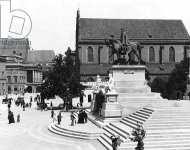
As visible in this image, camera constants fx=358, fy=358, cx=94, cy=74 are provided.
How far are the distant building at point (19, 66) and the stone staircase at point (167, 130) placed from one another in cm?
8069

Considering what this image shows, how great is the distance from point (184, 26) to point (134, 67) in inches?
2542

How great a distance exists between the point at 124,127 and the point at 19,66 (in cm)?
9801

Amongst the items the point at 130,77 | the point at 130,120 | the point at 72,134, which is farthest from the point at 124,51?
the point at 72,134

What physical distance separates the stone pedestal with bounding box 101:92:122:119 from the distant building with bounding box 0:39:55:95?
247ft

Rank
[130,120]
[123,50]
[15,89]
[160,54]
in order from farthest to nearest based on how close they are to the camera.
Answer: [15,89] < [160,54] < [123,50] < [130,120]

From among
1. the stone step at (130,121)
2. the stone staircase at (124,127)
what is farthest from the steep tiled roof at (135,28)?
the stone staircase at (124,127)

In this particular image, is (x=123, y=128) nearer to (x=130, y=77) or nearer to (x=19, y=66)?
(x=130, y=77)

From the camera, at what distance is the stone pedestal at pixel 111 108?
2864cm

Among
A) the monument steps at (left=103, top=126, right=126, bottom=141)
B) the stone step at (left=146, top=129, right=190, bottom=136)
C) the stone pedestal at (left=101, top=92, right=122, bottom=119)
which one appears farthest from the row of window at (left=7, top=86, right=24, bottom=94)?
the stone step at (left=146, top=129, right=190, bottom=136)

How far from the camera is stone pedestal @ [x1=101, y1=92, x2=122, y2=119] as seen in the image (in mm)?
28641

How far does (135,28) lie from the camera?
92.6m

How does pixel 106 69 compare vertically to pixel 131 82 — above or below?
above

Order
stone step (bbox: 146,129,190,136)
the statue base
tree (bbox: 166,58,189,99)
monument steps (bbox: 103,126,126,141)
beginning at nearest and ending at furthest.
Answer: stone step (bbox: 146,129,190,136)
monument steps (bbox: 103,126,126,141)
the statue base
tree (bbox: 166,58,189,99)

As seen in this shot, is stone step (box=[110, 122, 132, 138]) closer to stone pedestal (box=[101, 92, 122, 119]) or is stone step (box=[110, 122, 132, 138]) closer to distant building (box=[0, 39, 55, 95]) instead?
stone pedestal (box=[101, 92, 122, 119])
